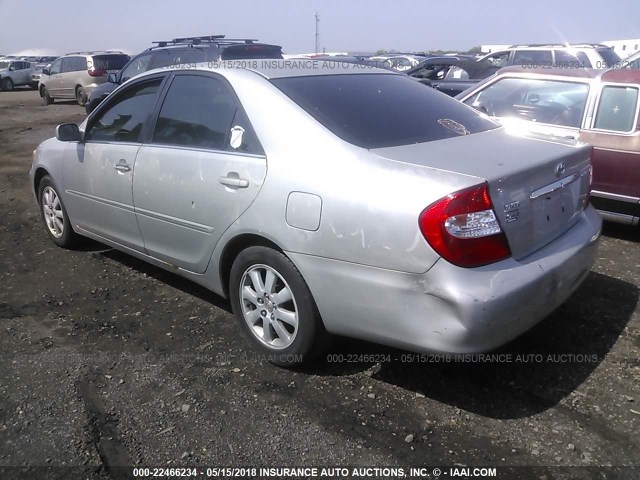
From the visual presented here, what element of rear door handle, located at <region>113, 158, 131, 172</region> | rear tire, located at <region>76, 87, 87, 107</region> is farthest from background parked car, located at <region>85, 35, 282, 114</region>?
rear tire, located at <region>76, 87, 87, 107</region>

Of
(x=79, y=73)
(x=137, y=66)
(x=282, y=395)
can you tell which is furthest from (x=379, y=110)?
(x=79, y=73)

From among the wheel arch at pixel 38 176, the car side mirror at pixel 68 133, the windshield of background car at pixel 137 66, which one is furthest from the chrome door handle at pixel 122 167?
the windshield of background car at pixel 137 66

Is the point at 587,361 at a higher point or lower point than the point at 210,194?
lower

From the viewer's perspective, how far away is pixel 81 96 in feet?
61.3

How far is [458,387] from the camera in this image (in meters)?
2.92

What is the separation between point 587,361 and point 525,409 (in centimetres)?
64

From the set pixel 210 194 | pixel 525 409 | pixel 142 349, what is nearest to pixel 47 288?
pixel 142 349

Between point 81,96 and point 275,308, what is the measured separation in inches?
712

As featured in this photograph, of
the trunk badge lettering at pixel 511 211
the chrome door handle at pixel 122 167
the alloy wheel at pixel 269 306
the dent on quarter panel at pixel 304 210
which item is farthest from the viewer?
the chrome door handle at pixel 122 167

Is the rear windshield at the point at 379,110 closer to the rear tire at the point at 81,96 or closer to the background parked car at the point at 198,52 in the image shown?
the background parked car at the point at 198,52

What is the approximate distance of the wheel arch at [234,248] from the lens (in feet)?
9.84

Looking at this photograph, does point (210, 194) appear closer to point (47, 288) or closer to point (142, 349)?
point (142, 349)

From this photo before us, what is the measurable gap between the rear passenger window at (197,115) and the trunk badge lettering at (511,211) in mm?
1461

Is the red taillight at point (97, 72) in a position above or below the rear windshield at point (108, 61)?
below
